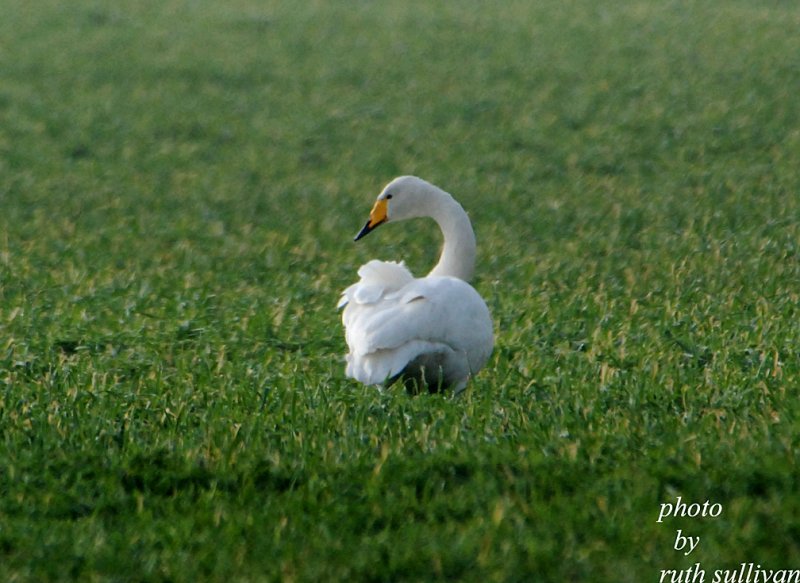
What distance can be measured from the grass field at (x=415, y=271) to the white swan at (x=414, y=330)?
181 mm

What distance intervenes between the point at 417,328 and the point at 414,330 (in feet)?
0.05

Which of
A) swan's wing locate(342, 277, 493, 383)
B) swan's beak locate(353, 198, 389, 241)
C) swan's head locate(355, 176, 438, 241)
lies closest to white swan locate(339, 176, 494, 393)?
swan's wing locate(342, 277, 493, 383)

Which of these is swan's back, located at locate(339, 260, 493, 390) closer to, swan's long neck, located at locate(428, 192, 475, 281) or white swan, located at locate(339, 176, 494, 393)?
white swan, located at locate(339, 176, 494, 393)

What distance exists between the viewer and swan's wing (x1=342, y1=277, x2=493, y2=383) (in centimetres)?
555

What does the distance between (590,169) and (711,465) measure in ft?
32.6

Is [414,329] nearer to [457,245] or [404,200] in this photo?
[457,245]

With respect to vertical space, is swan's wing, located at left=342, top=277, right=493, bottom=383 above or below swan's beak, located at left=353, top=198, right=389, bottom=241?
below

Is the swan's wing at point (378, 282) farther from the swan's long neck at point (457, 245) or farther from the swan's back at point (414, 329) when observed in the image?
the swan's long neck at point (457, 245)

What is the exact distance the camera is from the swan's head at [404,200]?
6.72 m

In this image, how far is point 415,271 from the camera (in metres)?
10.1

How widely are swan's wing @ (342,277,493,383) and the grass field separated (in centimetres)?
Result: 20

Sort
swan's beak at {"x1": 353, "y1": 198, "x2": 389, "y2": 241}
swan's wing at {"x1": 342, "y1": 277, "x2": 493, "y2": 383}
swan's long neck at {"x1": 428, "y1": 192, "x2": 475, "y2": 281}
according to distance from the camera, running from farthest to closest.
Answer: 1. swan's beak at {"x1": 353, "y1": 198, "x2": 389, "y2": 241}
2. swan's long neck at {"x1": 428, "y1": 192, "x2": 475, "y2": 281}
3. swan's wing at {"x1": 342, "y1": 277, "x2": 493, "y2": 383}

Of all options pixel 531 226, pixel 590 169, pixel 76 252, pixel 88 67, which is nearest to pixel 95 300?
pixel 76 252

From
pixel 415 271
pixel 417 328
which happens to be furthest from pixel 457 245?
pixel 415 271
